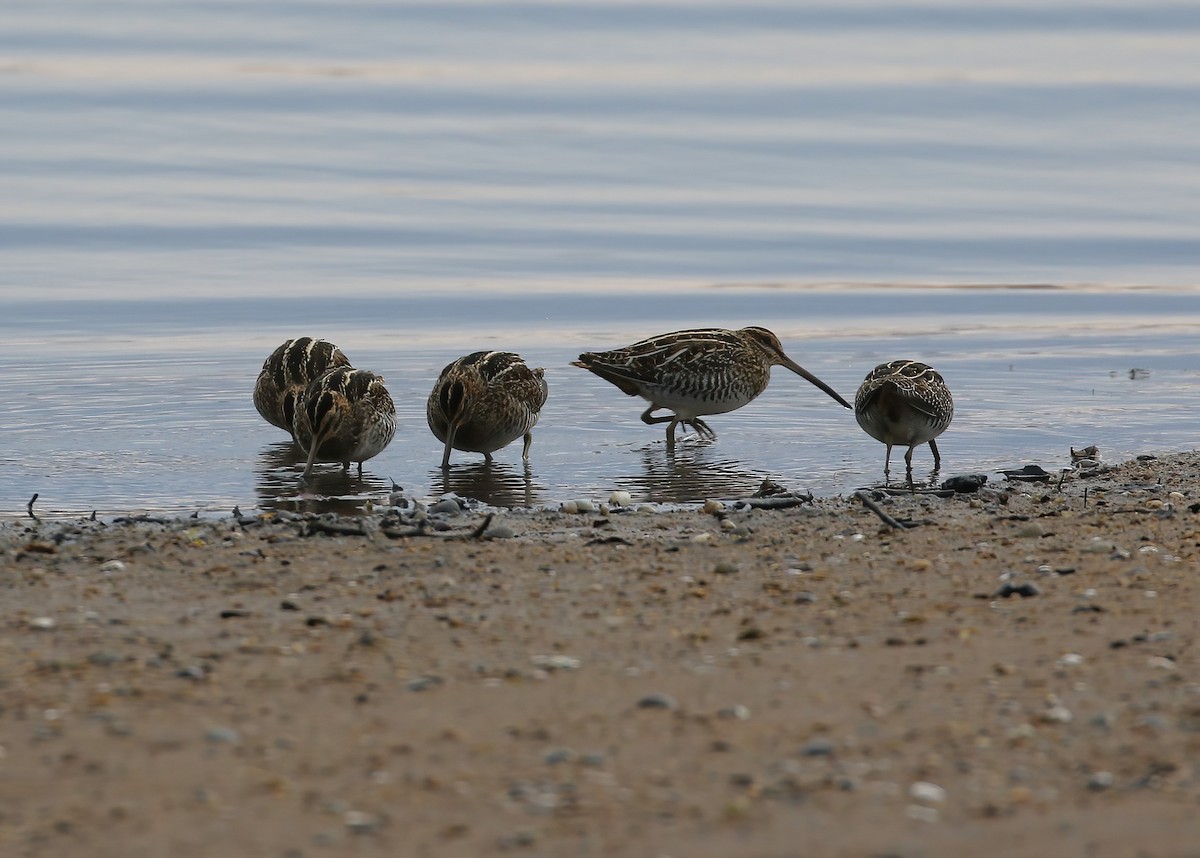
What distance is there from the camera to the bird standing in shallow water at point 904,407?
38.2 feet

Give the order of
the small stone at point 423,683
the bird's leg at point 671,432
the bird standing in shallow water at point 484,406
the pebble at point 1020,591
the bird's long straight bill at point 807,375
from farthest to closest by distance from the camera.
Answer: the bird's long straight bill at point 807,375 < the bird's leg at point 671,432 < the bird standing in shallow water at point 484,406 < the pebble at point 1020,591 < the small stone at point 423,683

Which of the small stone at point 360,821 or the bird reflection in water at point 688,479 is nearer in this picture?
the small stone at point 360,821

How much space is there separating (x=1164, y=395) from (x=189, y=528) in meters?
8.78

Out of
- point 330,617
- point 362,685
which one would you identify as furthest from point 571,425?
point 362,685

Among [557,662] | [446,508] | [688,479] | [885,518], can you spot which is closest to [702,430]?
[688,479]

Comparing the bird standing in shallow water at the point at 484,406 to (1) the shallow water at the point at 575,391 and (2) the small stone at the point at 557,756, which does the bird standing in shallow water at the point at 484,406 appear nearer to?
(1) the shallow water at the point at 575,391

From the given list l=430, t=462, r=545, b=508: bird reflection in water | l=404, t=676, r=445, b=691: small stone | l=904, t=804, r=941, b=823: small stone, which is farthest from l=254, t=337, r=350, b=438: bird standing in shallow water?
l=904, t=804, r=941, b=823: small stone

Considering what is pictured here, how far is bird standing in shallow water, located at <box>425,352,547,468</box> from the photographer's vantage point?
12.4 metres

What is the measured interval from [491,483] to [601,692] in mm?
5859

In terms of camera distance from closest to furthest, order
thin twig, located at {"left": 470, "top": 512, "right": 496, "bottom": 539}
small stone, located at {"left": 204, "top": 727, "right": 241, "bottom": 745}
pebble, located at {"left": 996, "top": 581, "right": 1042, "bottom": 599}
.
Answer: small stone, located at {"left": 204, "top": 727, "right": 241, "bottom": 745} < pebble, located at {"left": 996, "top": 581, "right": 1042, "bottom": 599} < thin twig, located at {"left": 470, "top": 512, "right": 496, "bottom": 539}

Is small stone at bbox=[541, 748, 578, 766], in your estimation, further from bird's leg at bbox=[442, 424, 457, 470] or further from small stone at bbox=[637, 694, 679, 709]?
bird's leg at bbox=[442, 424, 457, 470]

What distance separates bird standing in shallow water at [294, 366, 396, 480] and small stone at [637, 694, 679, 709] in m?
6.03

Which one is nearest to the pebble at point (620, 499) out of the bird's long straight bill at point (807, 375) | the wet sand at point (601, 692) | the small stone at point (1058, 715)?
the wet sand at point (601, 692)

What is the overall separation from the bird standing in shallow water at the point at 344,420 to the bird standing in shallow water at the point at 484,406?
0.38m
